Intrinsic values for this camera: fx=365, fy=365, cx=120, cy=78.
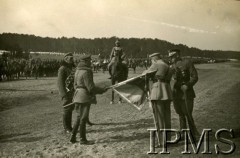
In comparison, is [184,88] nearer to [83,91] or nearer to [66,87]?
[83,91]

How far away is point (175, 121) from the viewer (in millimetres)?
9086

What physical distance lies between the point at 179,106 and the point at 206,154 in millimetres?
1289

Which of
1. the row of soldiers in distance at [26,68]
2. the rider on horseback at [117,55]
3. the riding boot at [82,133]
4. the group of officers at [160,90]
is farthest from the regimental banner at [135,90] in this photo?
the row of soldiers in distance at [26,68]

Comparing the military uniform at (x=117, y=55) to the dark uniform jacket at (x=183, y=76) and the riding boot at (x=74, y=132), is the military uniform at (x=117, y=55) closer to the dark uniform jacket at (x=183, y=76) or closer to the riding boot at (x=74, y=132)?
the dark uniform jacket at (x=183, y=76)

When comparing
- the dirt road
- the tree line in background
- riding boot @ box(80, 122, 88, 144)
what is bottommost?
the dirt road

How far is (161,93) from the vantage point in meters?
6.72

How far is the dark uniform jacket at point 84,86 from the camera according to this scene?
689 cm

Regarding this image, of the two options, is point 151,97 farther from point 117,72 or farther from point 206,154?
point 117,72

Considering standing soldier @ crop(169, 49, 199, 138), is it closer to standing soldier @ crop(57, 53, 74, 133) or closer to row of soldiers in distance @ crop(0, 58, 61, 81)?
standing soldier @ crop(57, 53, 74, 133)

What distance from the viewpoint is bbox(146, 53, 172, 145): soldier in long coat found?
672 centimetres

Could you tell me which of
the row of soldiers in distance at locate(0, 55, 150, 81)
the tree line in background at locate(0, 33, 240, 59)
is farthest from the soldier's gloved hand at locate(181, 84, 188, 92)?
the row of soldiers in distance at locate(0, 55, 150, 81)

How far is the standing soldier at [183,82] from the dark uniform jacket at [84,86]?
1594 mm

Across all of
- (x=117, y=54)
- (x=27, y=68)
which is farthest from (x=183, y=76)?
(x=27, y=68)

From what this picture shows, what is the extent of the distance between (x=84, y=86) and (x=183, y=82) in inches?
77.7
